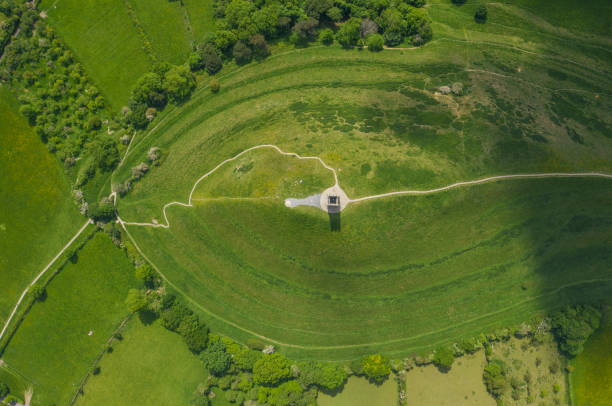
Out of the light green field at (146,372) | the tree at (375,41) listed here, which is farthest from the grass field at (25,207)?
the tree at (375,41)

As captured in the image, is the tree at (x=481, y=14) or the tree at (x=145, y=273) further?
the tree at (x=481, y=14)

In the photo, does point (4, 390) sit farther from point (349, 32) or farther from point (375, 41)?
point (375, 41)

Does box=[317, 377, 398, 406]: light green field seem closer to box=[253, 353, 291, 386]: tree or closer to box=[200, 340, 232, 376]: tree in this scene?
box=[253, 353, 291, 386]: tree

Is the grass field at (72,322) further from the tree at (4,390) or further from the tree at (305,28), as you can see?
the tree at (305,28)

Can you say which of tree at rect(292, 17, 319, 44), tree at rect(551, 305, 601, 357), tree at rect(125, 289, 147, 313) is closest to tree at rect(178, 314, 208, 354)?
tree at rect(125, 289, 147, 313)

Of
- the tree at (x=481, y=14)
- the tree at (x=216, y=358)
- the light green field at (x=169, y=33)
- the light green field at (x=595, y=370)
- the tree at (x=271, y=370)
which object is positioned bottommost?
the light green field at (x=595, y=370)

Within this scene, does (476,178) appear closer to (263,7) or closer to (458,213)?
(458,213)
